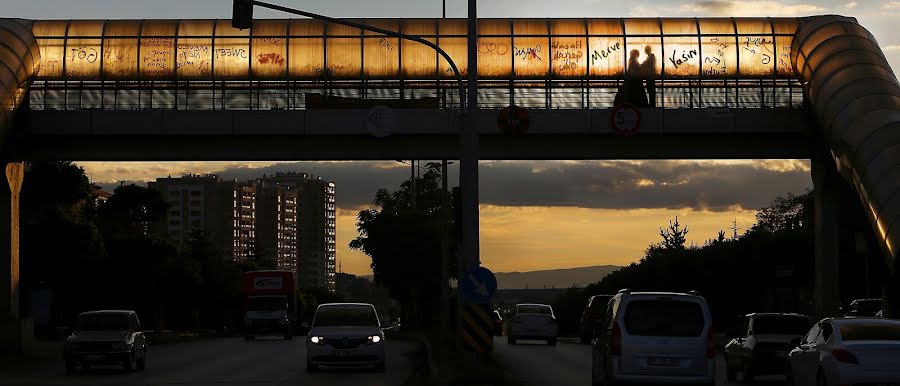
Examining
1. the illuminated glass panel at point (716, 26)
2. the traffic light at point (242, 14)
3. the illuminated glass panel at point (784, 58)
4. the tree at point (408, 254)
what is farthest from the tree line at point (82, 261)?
the traffic light at point (242, 14)

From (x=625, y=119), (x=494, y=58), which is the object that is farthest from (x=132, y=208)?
(x=625, y=119)

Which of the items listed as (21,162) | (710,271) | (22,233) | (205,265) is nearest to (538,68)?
(21,162)

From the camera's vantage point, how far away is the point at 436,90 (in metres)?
46.2

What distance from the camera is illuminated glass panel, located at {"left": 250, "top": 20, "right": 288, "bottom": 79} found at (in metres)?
46.8

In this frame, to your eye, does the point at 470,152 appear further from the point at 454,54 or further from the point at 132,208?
the point at 132,208

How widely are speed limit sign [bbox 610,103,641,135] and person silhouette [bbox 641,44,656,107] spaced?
1.89 meters

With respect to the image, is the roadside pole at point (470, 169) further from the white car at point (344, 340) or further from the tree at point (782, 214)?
the tree at point (782, 214)

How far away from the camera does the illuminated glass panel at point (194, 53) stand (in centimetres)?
4681

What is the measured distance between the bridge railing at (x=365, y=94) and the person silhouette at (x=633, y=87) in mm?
313

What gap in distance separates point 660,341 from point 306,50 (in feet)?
93.0

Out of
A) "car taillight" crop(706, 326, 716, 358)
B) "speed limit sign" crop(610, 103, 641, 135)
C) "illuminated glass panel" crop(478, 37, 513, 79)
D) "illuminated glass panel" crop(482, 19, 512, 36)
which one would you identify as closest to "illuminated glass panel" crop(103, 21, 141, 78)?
"illuminated glass panel" crop(482, 19, 512, 36)

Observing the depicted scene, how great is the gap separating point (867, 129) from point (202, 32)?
22.1 meters

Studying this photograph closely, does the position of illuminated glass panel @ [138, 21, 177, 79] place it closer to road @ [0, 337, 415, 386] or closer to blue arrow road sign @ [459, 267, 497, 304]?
road @ [0, 337, 415, 386]

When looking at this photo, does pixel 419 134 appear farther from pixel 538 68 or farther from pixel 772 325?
pixel 772 325
